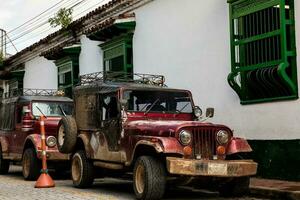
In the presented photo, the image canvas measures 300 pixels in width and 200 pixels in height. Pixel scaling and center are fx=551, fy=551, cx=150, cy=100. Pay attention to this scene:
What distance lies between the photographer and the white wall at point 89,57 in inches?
786

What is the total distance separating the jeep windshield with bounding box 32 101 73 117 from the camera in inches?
561

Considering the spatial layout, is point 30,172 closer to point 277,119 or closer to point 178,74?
point 178,74

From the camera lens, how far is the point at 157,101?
10.5 meters

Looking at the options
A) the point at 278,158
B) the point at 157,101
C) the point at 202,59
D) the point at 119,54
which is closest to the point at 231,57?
the point at 202,59

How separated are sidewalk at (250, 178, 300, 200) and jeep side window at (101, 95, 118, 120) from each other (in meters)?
2.94

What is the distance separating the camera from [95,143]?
10844 mm

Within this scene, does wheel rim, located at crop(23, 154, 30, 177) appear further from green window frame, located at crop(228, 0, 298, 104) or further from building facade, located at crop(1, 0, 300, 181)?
green window frame, located at crop(228, 0, 298, 104)

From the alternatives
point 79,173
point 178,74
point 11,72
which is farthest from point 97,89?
point 11,72

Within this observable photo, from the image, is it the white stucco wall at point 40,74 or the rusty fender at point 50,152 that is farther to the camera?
the white stucco wall at point 40,74

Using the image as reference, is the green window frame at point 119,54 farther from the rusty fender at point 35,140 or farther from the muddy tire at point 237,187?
the muddy tire at point 237,187

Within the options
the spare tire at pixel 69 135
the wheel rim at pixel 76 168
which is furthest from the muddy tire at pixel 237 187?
the spare tire at pixel 69 135

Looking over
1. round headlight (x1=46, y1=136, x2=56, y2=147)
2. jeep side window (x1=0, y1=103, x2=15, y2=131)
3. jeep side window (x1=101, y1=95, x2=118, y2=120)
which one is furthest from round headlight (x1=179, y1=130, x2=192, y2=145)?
jeep side window (x1=0, y1=103, x2=15, y2=131)

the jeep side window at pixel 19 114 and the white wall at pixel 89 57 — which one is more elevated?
the white wall at pixel 89 57

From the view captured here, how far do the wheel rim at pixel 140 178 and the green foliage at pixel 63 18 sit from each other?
47.6 ft
